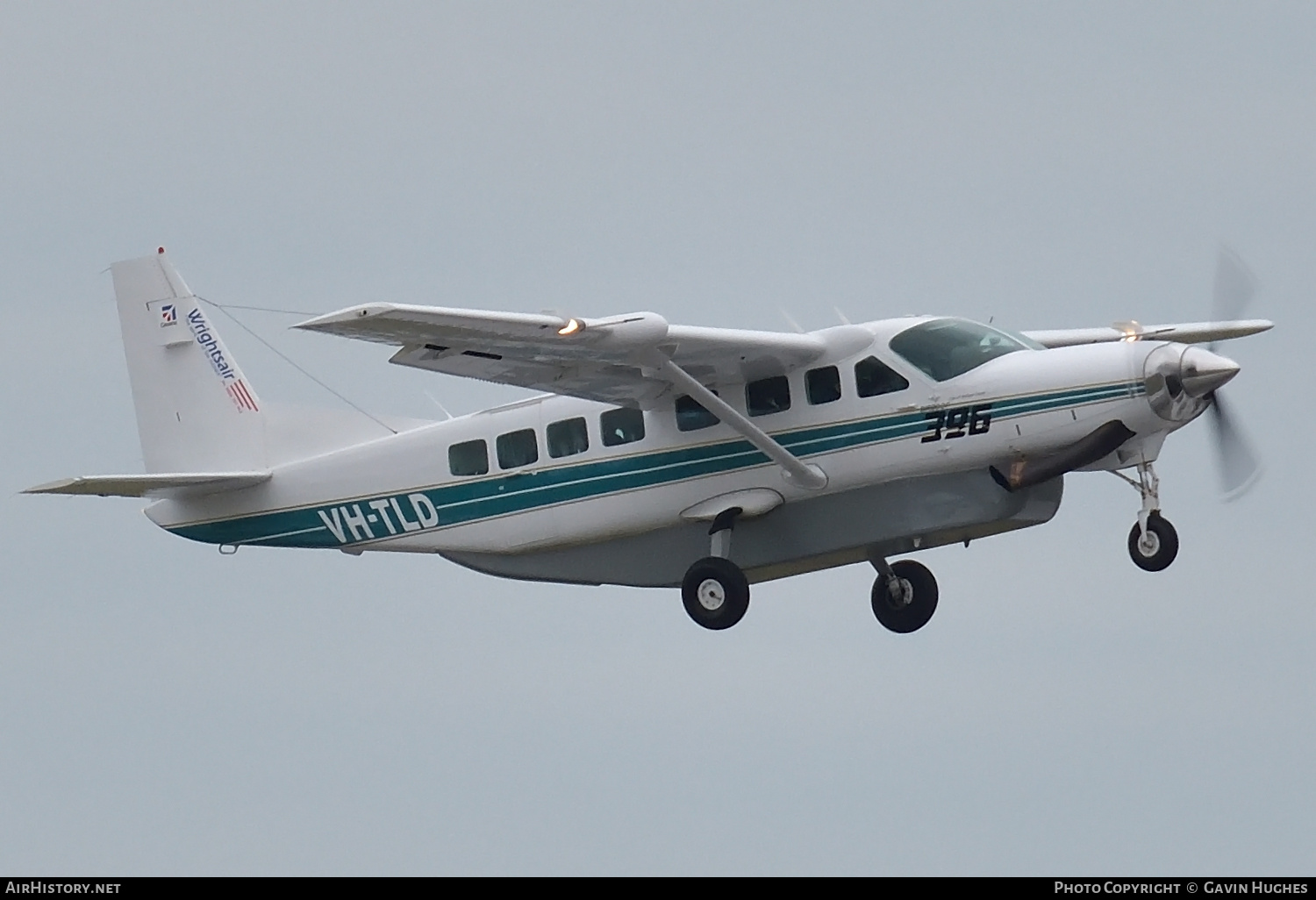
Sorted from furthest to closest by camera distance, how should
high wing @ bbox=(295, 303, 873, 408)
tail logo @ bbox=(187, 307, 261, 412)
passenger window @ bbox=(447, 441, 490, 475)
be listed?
tail logo @ bbox=(187, 307, 261, 412)
passenger window @ bbox=(447, 441, 490, 475)
high wing @ bbox=(295, 303, 873, 408)

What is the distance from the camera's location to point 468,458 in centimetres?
2825

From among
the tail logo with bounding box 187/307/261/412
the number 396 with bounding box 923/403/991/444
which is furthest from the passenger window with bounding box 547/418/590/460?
the tail logo with bounding box 187/307/261/412

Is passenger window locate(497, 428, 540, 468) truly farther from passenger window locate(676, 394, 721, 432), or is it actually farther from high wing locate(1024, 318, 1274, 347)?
high wing locate(1024, 318, 1274, 347)

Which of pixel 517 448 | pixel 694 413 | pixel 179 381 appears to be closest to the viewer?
pixel 694 413

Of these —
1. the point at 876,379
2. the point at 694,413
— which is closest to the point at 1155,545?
the point at 876,379

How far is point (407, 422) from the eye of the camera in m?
29.3

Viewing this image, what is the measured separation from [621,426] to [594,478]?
682mm

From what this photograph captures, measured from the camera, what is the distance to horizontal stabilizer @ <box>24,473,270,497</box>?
2730 centimetres

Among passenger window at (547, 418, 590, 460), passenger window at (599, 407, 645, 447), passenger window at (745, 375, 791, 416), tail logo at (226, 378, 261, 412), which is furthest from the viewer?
tail logo at (226, 378, 261, 412)

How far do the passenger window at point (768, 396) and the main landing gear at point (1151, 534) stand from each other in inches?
153

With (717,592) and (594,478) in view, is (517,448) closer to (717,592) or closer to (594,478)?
(594,478)

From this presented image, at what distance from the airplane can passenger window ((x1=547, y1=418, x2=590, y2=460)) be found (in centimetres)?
2

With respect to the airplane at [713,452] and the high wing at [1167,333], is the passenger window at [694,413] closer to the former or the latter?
the airplane at [713,452]

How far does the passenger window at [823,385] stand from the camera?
26.2 meters
